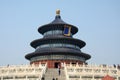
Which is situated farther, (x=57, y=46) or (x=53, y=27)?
(x=53, y=27)

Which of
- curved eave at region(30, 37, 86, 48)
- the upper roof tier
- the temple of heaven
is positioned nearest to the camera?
the temple of heaven

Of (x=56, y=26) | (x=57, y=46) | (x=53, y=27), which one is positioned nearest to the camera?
(x=57, y=46)

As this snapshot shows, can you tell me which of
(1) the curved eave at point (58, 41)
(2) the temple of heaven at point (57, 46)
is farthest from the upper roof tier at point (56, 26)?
(1) the curved eave at point (58, 41)

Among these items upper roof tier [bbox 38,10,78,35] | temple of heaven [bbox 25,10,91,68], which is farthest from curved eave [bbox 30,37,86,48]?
upper roof tier [bbox 38,10,78,35]

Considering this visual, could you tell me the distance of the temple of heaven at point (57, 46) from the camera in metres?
39.7

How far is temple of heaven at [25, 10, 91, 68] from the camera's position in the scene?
130 ft

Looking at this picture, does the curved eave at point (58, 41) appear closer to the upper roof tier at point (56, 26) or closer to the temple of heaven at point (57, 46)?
the temple of heaven at point (57, 46)

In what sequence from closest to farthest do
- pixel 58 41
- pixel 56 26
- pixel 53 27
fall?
1. pixel 58 41
2. pixel 56 26
3. pixel 53 27

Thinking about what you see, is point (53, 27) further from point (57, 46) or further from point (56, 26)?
point (57, 46)

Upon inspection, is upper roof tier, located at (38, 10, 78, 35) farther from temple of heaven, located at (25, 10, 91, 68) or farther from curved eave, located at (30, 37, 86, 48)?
curved eave, located at (30, 37, 86, 48)

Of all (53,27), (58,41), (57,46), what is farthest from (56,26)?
(57,46)

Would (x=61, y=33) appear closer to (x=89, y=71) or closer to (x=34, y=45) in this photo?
(x=34, y=45)

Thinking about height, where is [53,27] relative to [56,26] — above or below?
below

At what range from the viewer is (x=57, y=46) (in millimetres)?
41500
